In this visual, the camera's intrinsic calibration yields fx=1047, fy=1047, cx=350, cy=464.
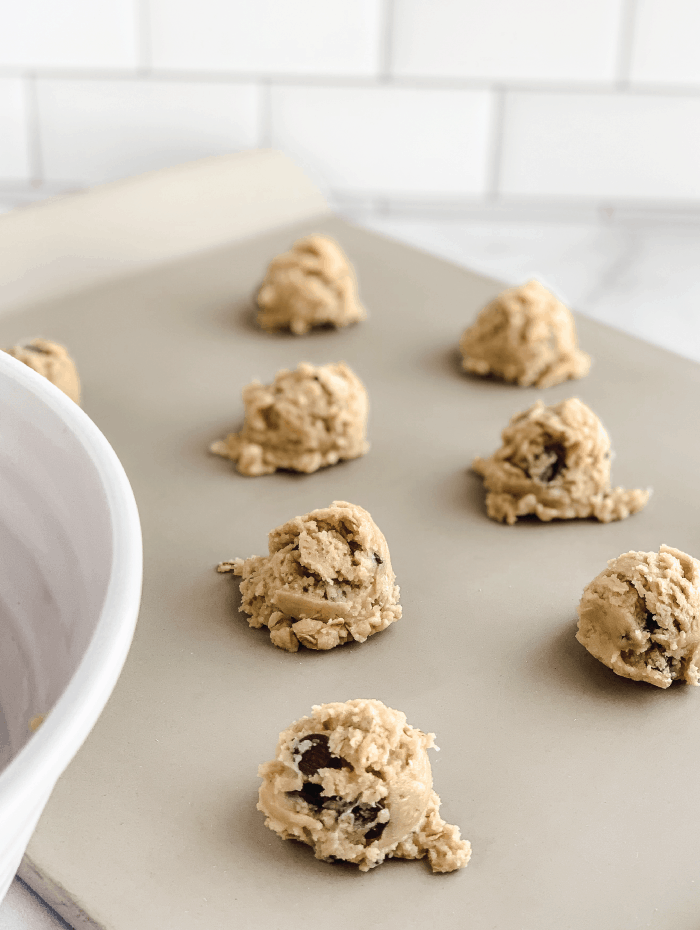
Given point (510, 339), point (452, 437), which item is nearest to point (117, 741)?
point (452, 437)

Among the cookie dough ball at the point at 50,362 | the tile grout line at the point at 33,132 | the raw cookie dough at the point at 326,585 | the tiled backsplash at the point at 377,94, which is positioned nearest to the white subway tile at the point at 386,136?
the tiled backsplash at the point at 377,94

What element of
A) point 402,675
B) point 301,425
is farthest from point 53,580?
point 301,425

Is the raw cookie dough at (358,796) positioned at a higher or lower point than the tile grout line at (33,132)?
lower

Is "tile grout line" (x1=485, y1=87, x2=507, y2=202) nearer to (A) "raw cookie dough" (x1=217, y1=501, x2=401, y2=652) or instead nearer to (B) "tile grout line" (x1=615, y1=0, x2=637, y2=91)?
(B) "tile grout line" (x1=615, y1=0, x2=637, y2=91)

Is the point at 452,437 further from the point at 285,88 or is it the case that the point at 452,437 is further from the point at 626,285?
the point at 285,88

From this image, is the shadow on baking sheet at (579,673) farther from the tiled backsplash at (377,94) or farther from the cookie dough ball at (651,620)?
the tiled backsplash at (377,94)

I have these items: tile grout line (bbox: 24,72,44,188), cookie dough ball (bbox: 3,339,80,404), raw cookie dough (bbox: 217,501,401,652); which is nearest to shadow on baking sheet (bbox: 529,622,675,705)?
raw cookie dough (bbox: 217,501,401,652)

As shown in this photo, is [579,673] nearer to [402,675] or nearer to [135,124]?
[402,675]
